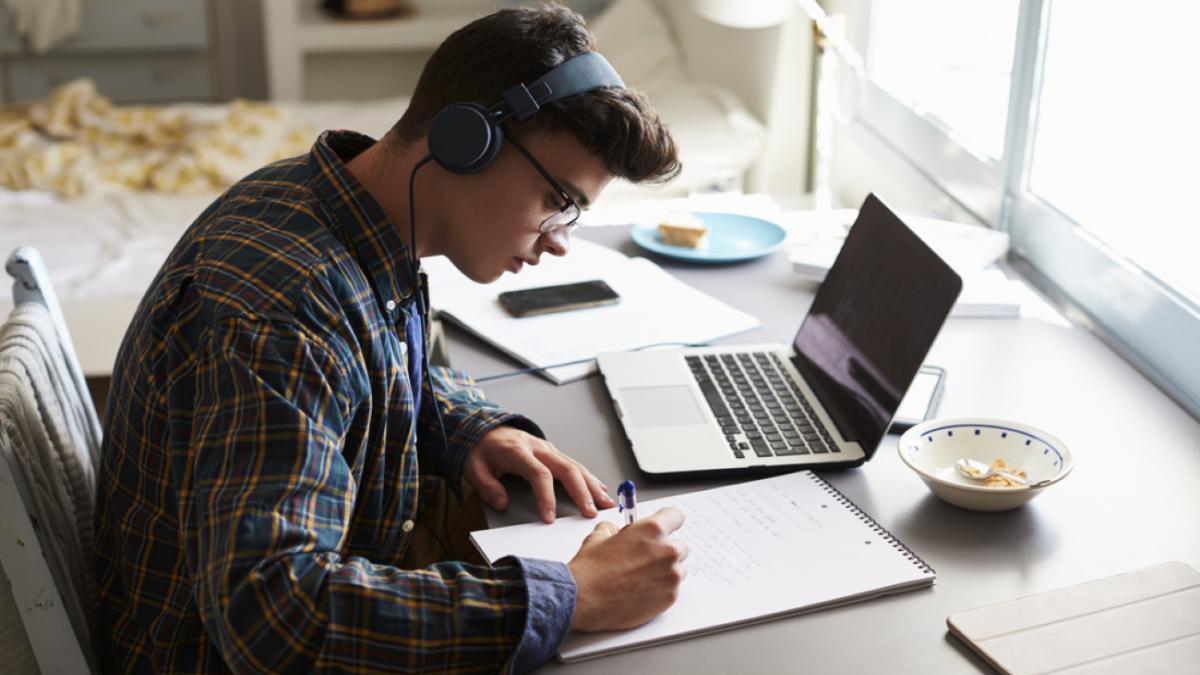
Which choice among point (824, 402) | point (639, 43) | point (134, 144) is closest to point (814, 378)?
point (824, 402)

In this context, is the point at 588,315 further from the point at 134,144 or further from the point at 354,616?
the point at 134,144

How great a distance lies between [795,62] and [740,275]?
1.06 meters

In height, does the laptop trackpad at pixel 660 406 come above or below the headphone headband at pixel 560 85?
below

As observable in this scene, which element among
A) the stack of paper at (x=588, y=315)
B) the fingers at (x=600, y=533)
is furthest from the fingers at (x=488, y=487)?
the stack of paper at (x=588, y=315)

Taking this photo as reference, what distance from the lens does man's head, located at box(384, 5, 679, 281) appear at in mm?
976

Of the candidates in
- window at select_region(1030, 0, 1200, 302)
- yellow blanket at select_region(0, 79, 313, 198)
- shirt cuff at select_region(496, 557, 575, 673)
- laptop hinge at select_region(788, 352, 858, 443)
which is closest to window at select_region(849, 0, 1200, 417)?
window at select_region(1030, 0, 1200, 302)

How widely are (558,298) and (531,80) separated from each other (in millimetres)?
525

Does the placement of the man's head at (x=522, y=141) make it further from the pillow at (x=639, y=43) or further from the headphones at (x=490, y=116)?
the pillow at (x=639, y=43)

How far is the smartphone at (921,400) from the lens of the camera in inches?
45.2

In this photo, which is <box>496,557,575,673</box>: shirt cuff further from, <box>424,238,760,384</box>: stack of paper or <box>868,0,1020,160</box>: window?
<box>868,0,1020,160</box>: window

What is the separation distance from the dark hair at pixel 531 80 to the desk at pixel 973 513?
0.30 metres

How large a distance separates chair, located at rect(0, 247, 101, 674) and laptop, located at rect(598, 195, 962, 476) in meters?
0.50

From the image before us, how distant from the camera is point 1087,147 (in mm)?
1458

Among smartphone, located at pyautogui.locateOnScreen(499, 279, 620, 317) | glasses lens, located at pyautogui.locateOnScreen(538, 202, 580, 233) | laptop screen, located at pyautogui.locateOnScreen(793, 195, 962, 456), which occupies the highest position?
glasses lens, located at pyautogui.locateOnScreen(538, 202, 580, 233)
